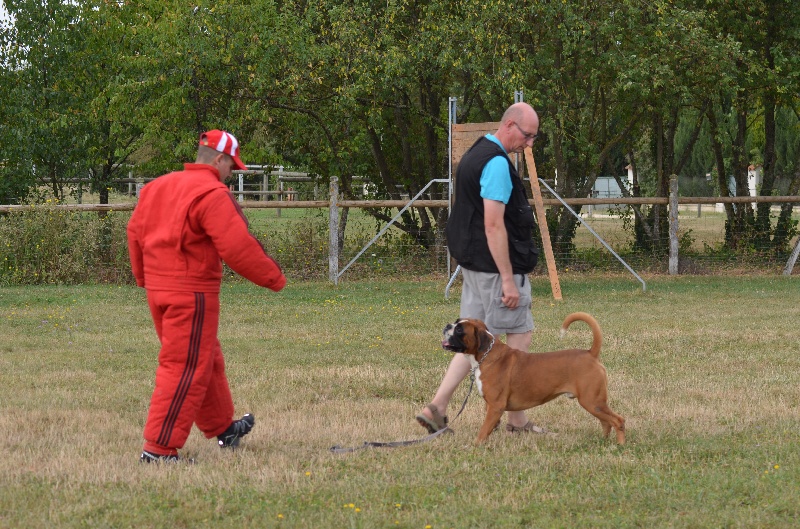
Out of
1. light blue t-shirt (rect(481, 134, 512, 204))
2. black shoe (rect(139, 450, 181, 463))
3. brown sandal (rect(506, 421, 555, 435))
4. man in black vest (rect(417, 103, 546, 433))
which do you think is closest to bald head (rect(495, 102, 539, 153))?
man in black vest (rect(417, 103, 546, 433))

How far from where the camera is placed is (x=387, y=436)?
650 centimetres

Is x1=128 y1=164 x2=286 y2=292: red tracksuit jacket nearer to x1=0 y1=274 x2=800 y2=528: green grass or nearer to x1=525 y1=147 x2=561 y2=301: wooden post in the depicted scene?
x1=0 y1=274 x2=800 y2=528: green grass

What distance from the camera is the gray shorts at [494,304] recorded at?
611 cm

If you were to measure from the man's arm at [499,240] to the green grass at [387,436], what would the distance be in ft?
3.21

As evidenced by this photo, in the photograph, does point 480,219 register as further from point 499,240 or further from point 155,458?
point 155,458

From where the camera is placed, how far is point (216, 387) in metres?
5.83

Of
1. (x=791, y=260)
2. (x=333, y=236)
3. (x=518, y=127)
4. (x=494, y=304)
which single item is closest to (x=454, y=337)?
(x=494, y=304)

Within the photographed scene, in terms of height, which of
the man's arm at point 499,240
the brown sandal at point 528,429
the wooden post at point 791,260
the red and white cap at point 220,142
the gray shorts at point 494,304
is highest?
the red and white cap at point 220,142

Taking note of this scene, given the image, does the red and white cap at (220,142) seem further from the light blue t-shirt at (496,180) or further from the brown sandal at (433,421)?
the brown sandal at (433,421)

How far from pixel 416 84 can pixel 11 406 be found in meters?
12.0

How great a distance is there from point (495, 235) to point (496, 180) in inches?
12.5

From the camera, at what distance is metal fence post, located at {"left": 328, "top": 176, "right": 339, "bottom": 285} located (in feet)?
54.2

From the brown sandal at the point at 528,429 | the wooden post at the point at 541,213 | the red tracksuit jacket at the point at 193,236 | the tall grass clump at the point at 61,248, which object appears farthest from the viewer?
the tall grass clump at the point at 61,248

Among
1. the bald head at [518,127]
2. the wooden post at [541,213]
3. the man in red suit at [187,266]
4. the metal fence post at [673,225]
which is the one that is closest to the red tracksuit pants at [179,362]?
the man in red suit at [187,266]
